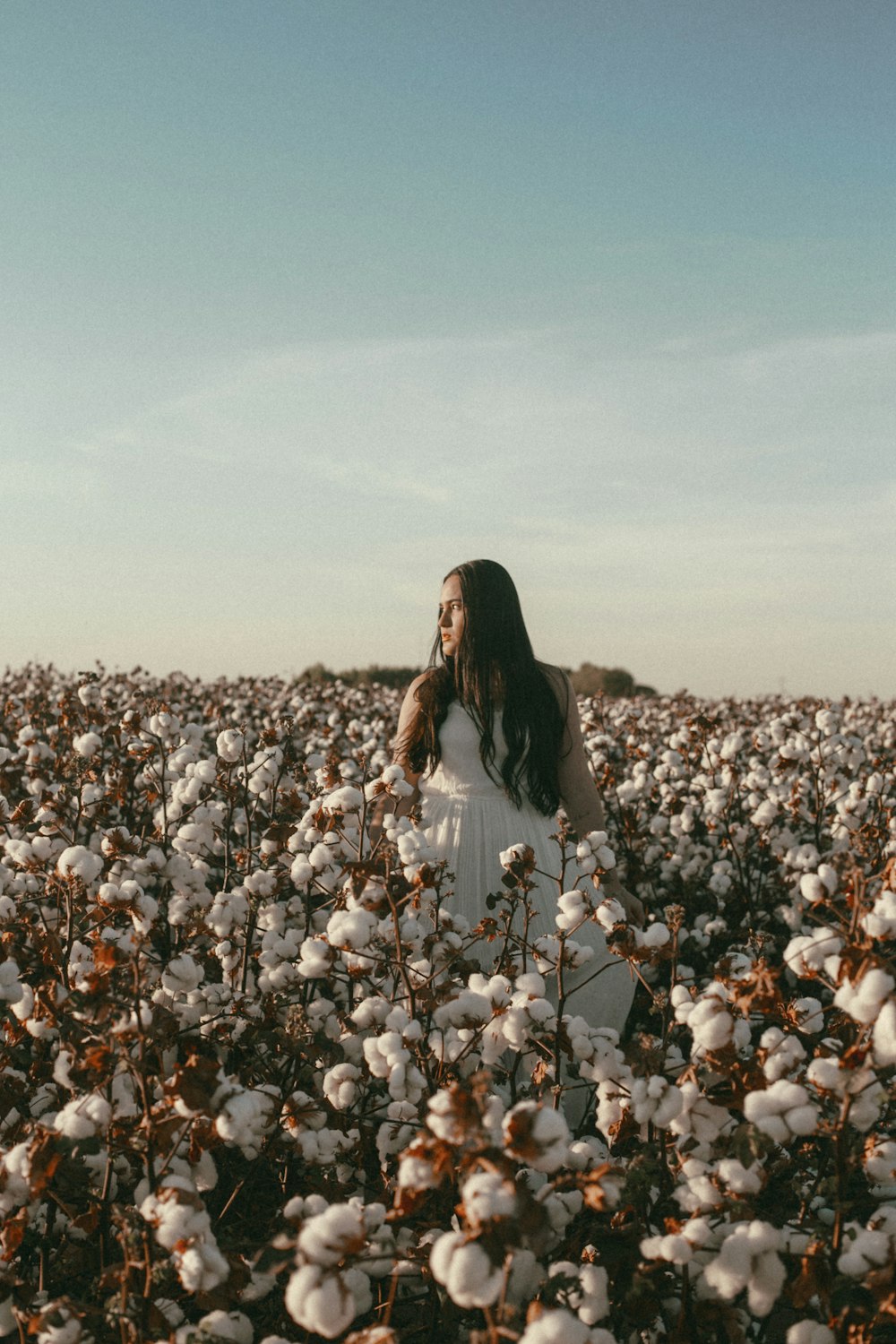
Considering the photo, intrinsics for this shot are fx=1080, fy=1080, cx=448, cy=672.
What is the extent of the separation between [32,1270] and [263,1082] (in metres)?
0.66

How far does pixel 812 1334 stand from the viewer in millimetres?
1787

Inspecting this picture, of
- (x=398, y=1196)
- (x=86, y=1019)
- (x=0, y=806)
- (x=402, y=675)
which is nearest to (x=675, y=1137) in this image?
(x=398, y=1196)

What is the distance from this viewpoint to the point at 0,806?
148 inches

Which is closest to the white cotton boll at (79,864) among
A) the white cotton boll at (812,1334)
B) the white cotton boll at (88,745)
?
the white cotton boll at (88,745)

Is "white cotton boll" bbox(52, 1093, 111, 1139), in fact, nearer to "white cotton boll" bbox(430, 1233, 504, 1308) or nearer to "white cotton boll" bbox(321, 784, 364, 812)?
"white cotton boll" bbox(430, 1233, 504, 1308)

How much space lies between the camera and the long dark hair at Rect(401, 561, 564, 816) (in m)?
4.35

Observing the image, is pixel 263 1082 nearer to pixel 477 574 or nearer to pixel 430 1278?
pixel 430 1278

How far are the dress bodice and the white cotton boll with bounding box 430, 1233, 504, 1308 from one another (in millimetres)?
2954

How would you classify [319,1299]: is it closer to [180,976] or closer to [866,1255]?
[866,1255]

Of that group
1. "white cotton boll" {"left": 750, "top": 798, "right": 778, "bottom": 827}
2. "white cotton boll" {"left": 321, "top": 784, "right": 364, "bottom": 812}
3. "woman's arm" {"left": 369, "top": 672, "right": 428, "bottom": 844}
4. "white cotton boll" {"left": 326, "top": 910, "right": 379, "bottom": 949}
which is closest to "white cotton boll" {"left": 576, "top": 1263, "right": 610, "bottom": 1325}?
"white cotton boll" {"left": 326, "top": 910, "right": 379, "bottom": 949}

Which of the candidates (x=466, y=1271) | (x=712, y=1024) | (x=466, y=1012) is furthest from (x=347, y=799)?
(x=466, y=1271)

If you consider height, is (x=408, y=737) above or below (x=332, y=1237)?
above

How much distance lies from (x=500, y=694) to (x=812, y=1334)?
9.17 ft

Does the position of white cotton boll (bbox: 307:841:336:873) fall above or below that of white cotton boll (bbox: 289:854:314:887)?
above
